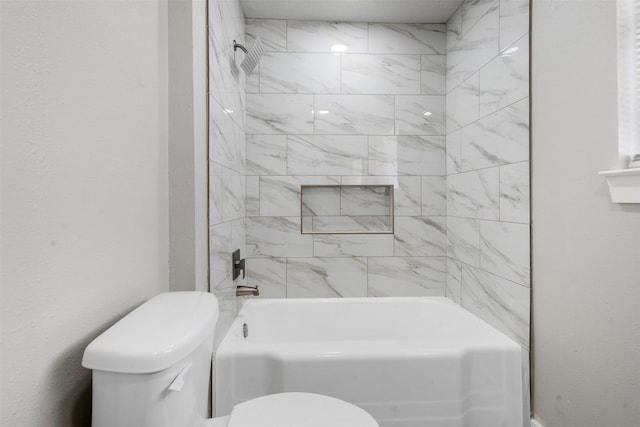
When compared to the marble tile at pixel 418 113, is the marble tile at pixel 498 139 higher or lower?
lower

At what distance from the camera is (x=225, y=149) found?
1.90 m

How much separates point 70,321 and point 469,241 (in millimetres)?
2150

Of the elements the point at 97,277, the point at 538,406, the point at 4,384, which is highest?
the point at 97,277

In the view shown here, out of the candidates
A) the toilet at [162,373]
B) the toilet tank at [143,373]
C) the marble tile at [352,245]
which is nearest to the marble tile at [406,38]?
the marble tile at [352,245]

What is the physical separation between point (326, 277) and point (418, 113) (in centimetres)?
143

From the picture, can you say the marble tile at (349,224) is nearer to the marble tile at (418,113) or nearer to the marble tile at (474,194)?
the marble tile at (474,194)

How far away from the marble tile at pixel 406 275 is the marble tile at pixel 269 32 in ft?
5.74

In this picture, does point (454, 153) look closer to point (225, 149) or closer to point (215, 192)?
point (225, 149)

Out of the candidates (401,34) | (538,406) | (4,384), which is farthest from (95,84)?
(401,34)

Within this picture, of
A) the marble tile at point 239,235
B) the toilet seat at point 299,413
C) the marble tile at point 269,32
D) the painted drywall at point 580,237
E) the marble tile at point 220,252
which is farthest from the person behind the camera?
the marble tile at point 269,32

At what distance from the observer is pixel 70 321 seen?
0.80m

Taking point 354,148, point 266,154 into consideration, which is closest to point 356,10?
point 354,148

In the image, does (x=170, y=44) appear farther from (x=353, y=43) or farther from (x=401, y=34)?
(x=401, y=34)

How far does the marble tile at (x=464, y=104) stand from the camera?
2177 mm
